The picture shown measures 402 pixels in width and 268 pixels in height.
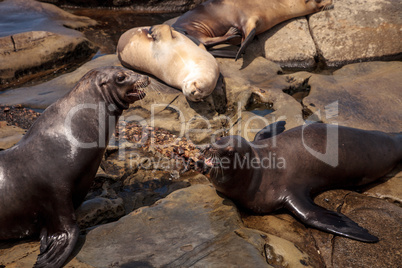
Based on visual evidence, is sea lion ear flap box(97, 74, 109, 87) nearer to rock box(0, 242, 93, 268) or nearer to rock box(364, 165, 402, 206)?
rock box(0, 242, 93, 268)

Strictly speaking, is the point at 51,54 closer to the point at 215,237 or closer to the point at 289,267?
the point at 215,237

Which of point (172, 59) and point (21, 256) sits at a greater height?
point (172, 59)

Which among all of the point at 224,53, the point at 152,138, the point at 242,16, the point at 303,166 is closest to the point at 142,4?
the point at 242,16

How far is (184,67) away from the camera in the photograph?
7.07 m

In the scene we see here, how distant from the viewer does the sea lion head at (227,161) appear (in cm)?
397

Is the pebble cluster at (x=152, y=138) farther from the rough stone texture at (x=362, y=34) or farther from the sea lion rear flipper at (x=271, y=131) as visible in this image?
the rough stone texture at (x=362, y=34)

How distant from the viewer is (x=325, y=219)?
3.79 meters

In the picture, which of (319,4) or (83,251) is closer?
(83,251)

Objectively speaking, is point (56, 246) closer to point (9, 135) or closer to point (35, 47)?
point (9, 135)

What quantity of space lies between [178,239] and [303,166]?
1711 millimetres

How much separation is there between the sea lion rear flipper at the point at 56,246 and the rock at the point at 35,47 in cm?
548

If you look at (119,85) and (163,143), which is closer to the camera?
(119,85)

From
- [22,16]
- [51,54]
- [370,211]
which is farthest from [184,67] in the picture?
[22,16]

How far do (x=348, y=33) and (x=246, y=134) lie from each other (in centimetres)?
414
